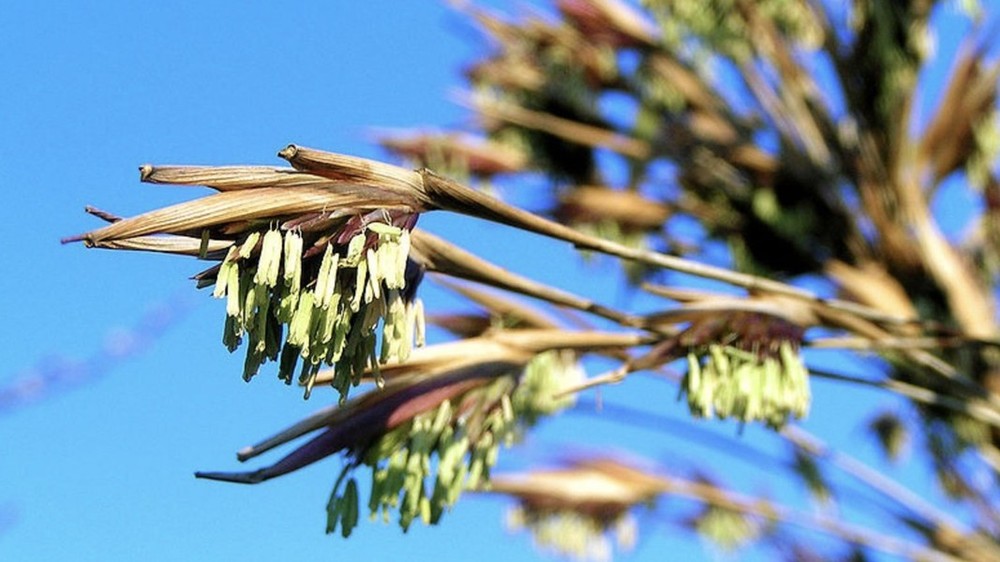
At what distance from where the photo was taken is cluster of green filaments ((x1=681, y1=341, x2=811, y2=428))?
5.37 feet

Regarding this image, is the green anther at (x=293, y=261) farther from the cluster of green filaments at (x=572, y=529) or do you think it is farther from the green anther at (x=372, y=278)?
the cluster of green filaments at (x=572, y=529)

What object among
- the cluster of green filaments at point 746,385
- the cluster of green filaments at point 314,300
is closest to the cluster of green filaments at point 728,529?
the cluster of green filaments at point 746,385

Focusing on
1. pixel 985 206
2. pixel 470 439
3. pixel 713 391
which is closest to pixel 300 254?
pixel 470 439

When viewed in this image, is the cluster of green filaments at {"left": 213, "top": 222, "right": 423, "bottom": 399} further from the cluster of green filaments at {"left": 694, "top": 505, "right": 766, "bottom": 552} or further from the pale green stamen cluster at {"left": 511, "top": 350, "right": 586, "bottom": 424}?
the cluster of green filaments at {"left": 694, "top": 505, "right": 766, "bottom": 552}

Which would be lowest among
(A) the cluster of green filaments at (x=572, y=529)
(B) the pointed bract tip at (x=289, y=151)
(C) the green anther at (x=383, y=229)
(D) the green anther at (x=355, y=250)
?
(A) the cluster of green filaments at (x=572, y=529)

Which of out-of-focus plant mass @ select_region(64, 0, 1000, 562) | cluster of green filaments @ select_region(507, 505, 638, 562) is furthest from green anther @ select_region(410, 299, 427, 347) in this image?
cluster of green filaments @ select_region(507, 505, 638, 562)

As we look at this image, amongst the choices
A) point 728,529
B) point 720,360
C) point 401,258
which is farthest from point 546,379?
point 728,529

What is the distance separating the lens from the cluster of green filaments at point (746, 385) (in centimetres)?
164

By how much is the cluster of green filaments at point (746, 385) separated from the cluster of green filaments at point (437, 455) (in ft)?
0.74

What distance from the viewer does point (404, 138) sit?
16.5 feet

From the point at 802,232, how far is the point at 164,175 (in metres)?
3.42

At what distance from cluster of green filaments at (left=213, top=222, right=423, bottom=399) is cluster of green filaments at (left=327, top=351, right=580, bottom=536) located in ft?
0.90

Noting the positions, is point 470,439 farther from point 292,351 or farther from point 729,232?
point 729,232

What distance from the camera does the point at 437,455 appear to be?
1581 mm
